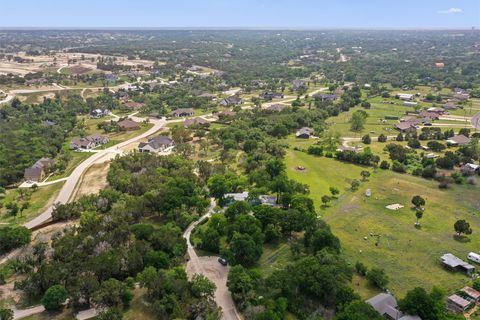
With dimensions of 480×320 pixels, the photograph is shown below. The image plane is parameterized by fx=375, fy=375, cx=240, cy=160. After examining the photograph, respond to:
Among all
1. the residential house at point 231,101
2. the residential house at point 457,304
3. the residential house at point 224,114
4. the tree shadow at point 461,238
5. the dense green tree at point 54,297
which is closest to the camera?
the dense green tree at point 54,297

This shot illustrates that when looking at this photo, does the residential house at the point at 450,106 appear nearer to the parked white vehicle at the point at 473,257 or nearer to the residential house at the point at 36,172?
the parked white vehicle at the point at 473,257

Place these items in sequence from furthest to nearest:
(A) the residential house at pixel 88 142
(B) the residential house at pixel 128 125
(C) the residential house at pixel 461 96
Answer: (C) the residential house at pixel 461 96 → (B) the residential house at pixel 128 125 → (A) the residential house at pixel 88 142

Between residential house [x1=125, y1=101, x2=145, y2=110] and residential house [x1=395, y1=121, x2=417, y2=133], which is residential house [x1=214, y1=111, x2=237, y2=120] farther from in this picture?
residential house [x1=395, y1=121, x2=417, y2=133]

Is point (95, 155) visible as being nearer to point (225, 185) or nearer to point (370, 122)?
point (225, 185)

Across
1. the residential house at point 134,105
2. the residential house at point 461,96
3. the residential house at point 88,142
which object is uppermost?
the residential house at point 461,96

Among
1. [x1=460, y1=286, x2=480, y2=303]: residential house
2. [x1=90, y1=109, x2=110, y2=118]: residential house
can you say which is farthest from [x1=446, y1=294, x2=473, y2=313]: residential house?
[x1=90, y1=109, x2=110, y2=118]: residential house

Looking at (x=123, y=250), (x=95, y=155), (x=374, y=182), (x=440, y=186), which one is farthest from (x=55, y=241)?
(x=440, y=186)

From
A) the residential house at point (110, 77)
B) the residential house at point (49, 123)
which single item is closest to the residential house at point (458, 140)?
the residential house at point (49, 123)
